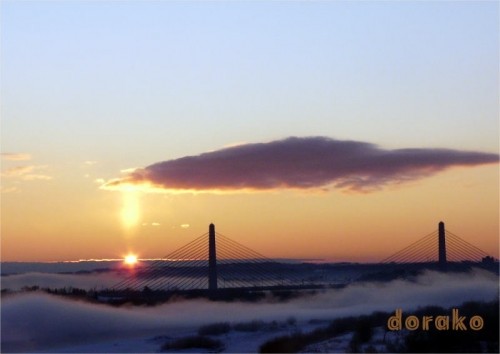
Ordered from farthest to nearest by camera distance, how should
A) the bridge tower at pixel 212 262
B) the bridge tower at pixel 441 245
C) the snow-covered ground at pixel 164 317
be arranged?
the bridge tower at pixel 441 245 → the bridge tower at pixel 212 262 → the snow-covered ground at pixel 164 317

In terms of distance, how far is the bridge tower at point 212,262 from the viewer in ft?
169

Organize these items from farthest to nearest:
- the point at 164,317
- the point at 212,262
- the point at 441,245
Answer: the point at 441,245 → the point at 212,262 → the point at 164,317

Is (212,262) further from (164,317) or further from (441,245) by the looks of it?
(164,317)

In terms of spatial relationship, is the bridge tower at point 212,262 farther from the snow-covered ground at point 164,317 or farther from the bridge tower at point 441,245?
the bridge tower at point 441,245

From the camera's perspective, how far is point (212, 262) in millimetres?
53125

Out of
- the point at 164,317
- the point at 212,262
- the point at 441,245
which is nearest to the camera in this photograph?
the point at 164,317

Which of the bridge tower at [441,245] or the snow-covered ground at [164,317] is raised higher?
the bridge tower at [441,245]

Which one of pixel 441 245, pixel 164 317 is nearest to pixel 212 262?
pixel 441 245

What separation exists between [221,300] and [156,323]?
1301 cm

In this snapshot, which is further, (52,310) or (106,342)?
(52,310)

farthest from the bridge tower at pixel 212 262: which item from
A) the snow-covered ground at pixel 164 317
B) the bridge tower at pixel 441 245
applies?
the bridge tower at pixel 441 245

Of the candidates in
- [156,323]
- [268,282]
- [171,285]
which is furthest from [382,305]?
[268,282]

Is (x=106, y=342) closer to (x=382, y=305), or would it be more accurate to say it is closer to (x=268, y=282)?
(x=382, y=305)

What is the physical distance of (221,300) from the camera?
4703 centimetres
